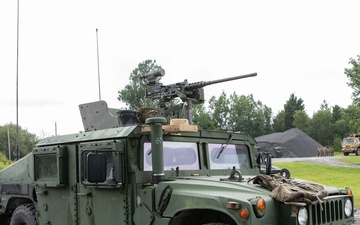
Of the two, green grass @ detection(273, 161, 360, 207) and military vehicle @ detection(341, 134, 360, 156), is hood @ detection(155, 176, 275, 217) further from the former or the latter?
military vehicle @ detection(341, 134, 360, 156)

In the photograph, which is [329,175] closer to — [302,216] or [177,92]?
[177,92]

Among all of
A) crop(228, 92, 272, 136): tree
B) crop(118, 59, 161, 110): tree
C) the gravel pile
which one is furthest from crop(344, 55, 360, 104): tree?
crop(228, 92, 272, 136): tree

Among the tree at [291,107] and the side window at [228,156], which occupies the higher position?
the tree at [291,107]

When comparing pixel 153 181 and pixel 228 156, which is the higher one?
pixel 228 156

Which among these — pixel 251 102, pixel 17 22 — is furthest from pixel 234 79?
pixel 251 102

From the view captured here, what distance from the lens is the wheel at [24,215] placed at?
662cm

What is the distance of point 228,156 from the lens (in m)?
6.02

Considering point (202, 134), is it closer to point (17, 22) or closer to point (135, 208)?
point (135, 208)

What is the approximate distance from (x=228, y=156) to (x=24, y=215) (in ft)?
10.2

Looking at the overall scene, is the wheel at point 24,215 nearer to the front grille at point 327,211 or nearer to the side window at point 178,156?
the side window at point 178,156

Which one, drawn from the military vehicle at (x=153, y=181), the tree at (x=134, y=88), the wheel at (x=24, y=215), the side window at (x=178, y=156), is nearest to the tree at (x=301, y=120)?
the tree at (x=134, y=88)

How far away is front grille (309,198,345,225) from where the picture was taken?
14.2 feet

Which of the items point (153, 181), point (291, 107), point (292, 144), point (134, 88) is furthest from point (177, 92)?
point (291, 107)

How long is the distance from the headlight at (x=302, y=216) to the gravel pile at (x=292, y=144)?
39.3 metres
